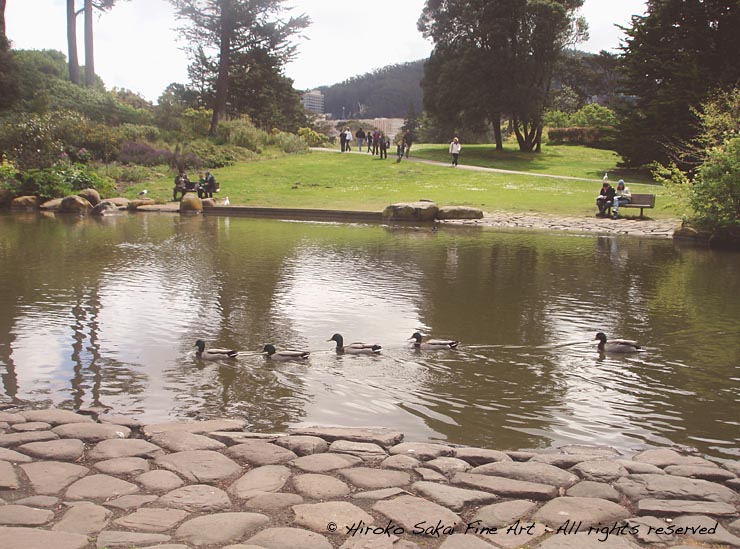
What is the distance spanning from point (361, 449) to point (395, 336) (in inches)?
151

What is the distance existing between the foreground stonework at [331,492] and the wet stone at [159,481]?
0.5 inches

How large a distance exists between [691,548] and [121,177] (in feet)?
104

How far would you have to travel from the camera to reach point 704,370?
7.27 meters

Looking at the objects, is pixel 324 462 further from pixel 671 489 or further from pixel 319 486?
pixel 671 489

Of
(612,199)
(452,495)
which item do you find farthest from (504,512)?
(612,199)

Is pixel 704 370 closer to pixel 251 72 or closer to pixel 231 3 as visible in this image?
pixel 231 3

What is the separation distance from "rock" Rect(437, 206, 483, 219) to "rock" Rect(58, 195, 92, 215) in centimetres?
1339

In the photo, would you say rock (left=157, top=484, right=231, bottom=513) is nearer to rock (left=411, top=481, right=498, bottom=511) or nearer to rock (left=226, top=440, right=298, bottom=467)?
rock (left=226, top=440, right=298, bottom=467)

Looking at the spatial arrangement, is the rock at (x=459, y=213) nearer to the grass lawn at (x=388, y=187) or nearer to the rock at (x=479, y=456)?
the grass lawn at (x=388, y=187)

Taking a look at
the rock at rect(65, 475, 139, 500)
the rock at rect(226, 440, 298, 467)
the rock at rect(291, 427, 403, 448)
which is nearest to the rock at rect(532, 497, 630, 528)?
the rock at rect(291, 427, 403, 448)

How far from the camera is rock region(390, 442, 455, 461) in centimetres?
472

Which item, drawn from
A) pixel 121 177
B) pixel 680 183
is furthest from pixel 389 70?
pixel 680 183

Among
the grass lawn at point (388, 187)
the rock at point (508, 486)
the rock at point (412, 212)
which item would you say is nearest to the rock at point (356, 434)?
the rock at point (508, 486)

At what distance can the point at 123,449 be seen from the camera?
461 centimetres
